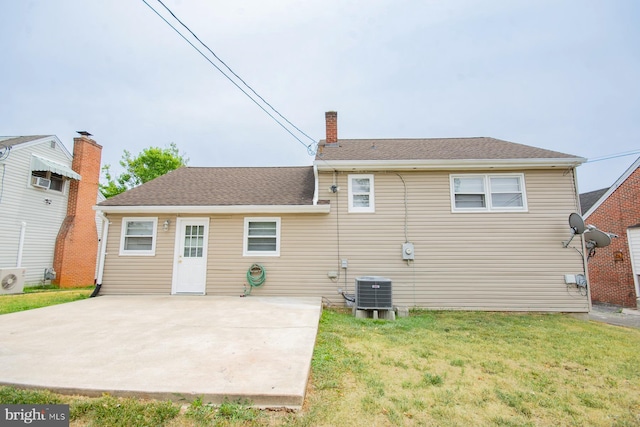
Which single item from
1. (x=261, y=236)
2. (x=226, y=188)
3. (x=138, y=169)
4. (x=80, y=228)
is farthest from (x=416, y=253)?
(x=138, y=169)

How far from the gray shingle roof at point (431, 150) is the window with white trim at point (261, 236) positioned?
2.38 meters

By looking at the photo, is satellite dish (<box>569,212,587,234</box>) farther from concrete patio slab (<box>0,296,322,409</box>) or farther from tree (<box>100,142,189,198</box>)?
tree (<box>100,142,189,198</box>)

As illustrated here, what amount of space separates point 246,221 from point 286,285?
2.17 m

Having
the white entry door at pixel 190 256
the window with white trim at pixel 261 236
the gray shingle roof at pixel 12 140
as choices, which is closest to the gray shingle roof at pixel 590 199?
the window with white trim at pixel 261 236

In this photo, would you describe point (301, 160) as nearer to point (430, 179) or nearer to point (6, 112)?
point (430, 179)

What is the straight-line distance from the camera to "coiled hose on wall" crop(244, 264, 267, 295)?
791 cm

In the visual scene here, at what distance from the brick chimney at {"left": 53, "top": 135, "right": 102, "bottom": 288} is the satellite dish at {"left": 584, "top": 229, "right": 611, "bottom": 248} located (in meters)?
18.3

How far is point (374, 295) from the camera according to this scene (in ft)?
21.9

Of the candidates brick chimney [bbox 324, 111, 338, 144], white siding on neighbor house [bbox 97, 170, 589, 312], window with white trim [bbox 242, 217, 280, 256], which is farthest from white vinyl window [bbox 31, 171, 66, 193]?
brick chimney [bbox 324, 111, 338, 144]

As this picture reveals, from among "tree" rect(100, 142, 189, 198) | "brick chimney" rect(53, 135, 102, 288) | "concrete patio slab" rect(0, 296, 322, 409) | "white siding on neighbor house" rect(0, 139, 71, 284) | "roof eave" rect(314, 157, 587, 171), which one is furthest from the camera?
"tree" rect(100, 142, 189, 198)

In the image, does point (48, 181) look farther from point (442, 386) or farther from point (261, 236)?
point (442, 386)

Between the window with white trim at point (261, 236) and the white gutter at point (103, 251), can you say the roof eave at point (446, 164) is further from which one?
the white gutter at point (103, 251)

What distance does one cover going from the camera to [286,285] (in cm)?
794

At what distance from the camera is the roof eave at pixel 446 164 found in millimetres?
7827
